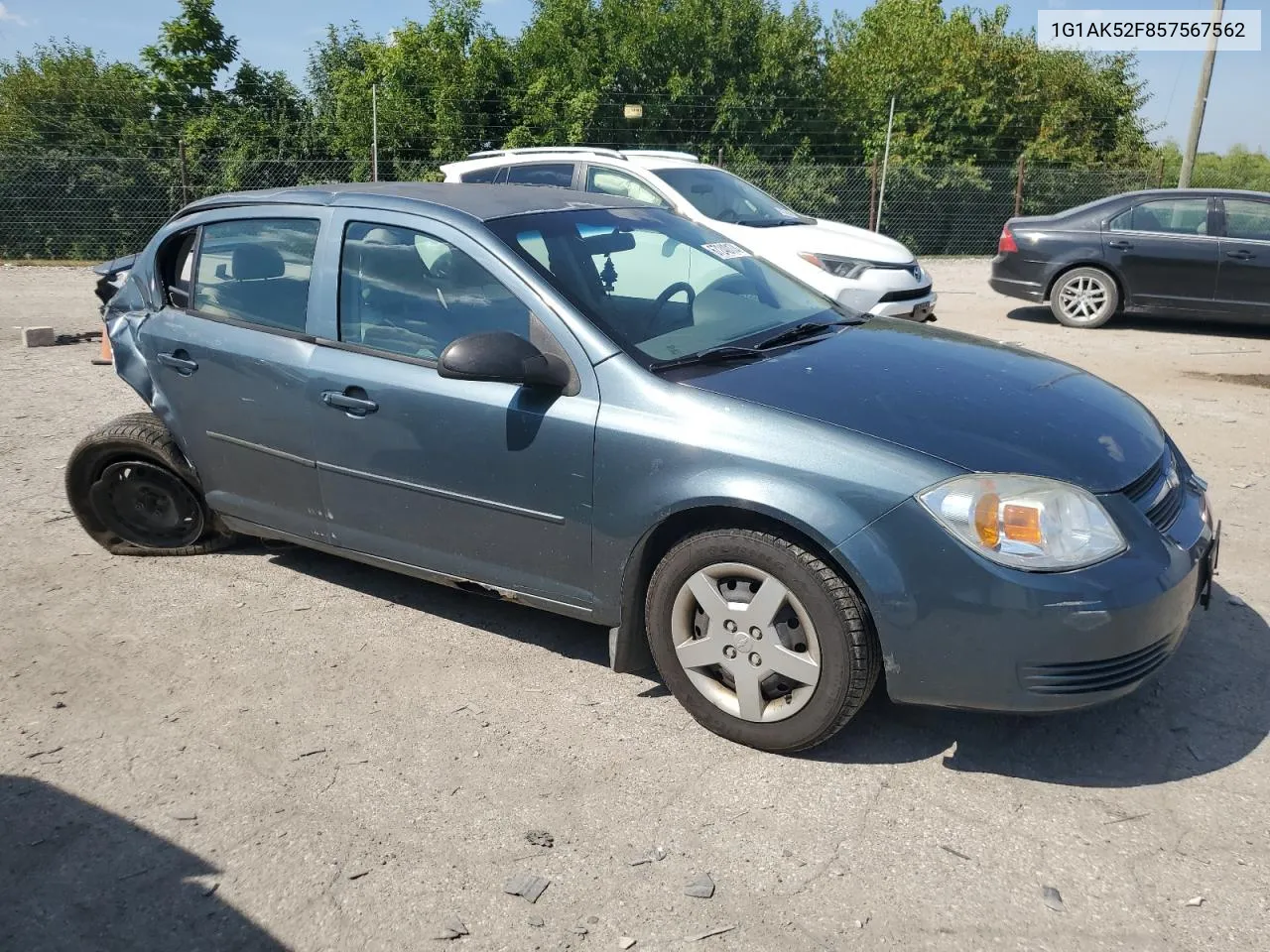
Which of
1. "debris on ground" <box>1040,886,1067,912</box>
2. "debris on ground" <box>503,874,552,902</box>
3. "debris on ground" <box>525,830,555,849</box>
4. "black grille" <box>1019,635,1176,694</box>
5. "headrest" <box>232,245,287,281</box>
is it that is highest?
Result: "headrest" <box>232,245,287,281</box>

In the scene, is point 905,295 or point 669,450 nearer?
point 669,450

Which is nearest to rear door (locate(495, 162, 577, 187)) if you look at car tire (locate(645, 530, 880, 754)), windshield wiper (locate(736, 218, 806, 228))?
windshield wiper (locate(736, 218, 806, 228))

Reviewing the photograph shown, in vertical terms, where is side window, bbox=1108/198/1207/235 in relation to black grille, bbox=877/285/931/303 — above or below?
above

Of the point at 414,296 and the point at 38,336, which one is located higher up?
the point at 414,296

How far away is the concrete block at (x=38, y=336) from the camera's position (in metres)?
Answer: 10.4

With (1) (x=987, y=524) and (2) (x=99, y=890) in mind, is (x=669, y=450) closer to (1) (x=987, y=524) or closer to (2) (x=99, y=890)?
(1) (x=987, y=524)

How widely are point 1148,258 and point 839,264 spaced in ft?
11.6

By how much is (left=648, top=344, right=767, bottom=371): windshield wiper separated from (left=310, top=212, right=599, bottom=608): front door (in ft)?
0.81

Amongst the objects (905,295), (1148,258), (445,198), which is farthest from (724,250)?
(1148,258)

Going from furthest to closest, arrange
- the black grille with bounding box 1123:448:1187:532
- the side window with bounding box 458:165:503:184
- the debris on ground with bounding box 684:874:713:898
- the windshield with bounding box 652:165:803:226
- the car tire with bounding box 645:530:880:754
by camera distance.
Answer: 1. the side window with bounding box 458:165:503:184
2. the windshield with bounding box 652:165:803:226
3. the black grille with bounding box 1123:448:1187:532
4. the car tire with bounding box 645:530:880:754
5. the debris on ground with bounding box 684:874:713:898

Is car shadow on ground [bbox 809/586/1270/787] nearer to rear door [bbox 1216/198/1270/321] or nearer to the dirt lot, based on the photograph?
the dirt lot

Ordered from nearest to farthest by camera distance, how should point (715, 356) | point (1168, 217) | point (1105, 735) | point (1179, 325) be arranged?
point (1105, 735) → point (715, 356) → point (1168, 217) → point (1179, 325)

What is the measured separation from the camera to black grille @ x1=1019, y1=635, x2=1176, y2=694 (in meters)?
3.00

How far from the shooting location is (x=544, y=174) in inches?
410
